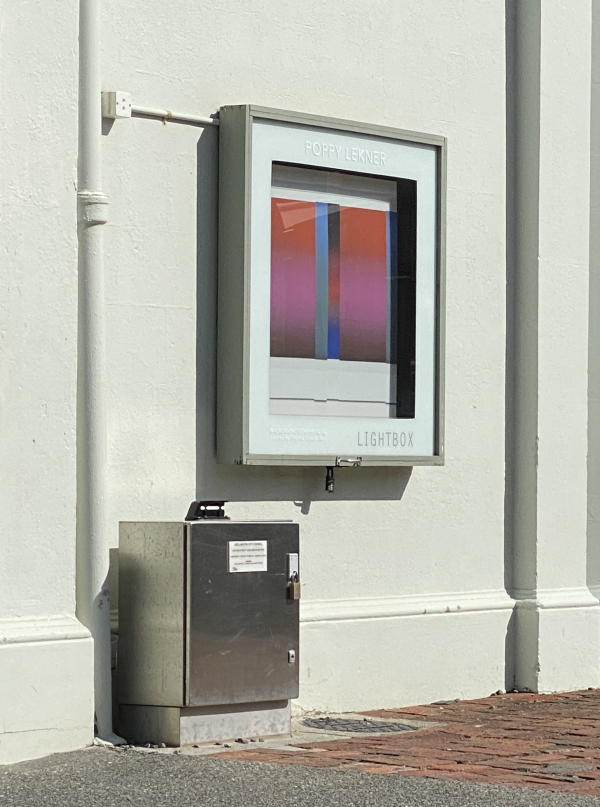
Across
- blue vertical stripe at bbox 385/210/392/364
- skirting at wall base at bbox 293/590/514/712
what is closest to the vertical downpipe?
skirting at wall base at bbox 293/590/514/712

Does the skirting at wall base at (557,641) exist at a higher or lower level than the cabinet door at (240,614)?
lower

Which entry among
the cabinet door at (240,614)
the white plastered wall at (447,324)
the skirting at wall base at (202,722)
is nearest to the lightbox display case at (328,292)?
the white plastered wall at (447,324)

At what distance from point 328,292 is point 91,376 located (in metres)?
1.82

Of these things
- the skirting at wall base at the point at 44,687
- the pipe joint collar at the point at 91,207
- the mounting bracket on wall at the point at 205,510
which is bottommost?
the skirting at wall base at the point at 44,687

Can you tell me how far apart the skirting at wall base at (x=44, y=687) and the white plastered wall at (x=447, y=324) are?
30.5 inches

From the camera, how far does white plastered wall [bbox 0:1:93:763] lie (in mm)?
7012

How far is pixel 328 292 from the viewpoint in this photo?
8773mm

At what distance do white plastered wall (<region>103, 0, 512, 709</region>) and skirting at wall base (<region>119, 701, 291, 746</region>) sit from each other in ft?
2.75

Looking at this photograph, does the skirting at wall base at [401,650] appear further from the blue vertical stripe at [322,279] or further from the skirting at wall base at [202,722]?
the blue vertical stripe at [322,279]

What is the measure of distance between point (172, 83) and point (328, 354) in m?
1.76

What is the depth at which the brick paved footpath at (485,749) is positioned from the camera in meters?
6.58

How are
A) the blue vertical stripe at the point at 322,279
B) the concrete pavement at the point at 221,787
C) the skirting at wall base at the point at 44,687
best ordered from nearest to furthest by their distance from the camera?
the concrete pavement at the point at 221,787
the skirting at wall base at the point at 44,687
the blue vertical stripe at the point at 322,279

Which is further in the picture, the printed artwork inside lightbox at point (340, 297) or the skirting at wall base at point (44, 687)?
the printed artwork inside lightbox at point (340, 297)

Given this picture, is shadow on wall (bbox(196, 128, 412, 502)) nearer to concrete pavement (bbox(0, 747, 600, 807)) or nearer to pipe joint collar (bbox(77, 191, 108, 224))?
pipe joint collar (bbox(77, 191, 108, 224))
